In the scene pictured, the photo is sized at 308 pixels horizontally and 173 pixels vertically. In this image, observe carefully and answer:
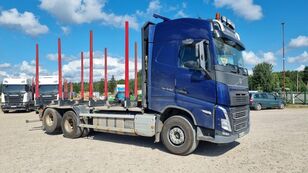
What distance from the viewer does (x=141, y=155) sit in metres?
7.66

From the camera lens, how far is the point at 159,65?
317 inches

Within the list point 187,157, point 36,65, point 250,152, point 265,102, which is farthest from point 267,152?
point 265,102

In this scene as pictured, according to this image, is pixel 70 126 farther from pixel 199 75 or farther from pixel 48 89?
pixel 48 89

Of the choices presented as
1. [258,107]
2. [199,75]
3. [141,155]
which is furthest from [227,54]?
[258,107]

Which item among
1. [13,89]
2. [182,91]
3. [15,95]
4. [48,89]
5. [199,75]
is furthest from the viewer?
[13,89]

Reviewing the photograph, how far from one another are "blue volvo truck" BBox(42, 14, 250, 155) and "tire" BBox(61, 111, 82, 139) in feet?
6.94

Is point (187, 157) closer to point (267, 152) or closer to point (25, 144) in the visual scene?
point (267, 152)

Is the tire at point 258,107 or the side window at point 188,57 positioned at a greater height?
the side window at point 188,57

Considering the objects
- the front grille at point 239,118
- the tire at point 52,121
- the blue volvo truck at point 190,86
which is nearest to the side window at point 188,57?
the blue volvo truck at point 190,86

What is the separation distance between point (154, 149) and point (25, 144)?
13.9 feet

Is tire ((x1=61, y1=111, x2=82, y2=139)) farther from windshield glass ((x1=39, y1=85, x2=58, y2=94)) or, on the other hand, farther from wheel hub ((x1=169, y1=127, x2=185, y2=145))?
windshield glass ((x1=39, y1=85, x2=58, y2=94))

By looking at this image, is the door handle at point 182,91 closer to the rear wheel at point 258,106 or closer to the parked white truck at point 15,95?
the rear wheel at point 258,106

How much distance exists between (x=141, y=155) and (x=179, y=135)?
114 centimetres

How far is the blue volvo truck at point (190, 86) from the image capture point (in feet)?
23.3
